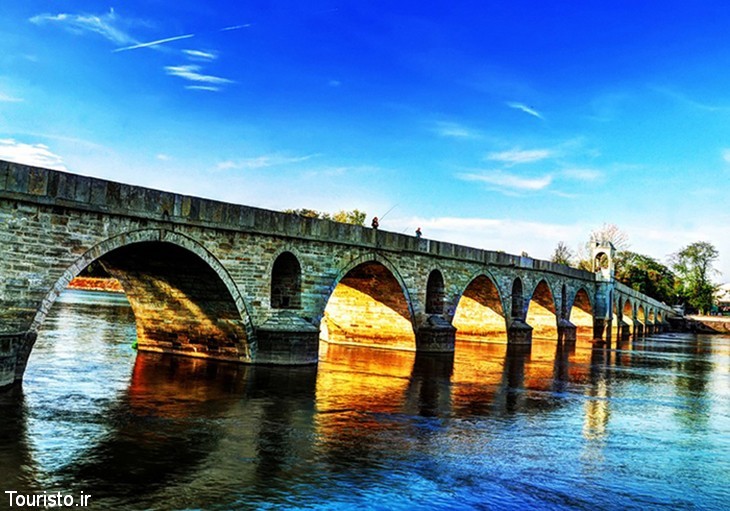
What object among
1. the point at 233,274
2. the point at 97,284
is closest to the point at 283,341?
the point at 233,274

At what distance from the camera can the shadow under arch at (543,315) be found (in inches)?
1564

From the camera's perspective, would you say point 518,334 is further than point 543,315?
No

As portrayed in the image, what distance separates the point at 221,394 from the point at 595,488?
8.10 m

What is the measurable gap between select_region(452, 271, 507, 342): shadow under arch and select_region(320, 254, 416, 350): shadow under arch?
6.55m

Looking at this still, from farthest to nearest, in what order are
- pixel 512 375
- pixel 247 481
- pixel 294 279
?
1. pixel 512 375
2. pixel 294 279
3. pixel 247 481

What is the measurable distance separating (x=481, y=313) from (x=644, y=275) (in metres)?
50.1

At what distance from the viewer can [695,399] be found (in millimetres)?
17734

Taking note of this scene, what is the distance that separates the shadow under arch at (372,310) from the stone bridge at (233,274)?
0.05m

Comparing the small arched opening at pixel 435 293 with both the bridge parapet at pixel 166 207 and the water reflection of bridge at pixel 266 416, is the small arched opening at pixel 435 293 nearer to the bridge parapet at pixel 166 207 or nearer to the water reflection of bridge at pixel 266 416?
the bridge parapet at pixel 166 207

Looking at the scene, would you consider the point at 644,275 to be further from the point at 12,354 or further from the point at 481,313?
the point at 12,354

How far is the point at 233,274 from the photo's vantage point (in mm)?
17281

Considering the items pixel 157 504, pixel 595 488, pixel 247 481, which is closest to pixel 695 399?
pixel 595 488

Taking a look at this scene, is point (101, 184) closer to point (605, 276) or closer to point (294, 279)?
point (294, 279)

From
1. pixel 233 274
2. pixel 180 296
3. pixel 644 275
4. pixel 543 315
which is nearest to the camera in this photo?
pixel 233 274
